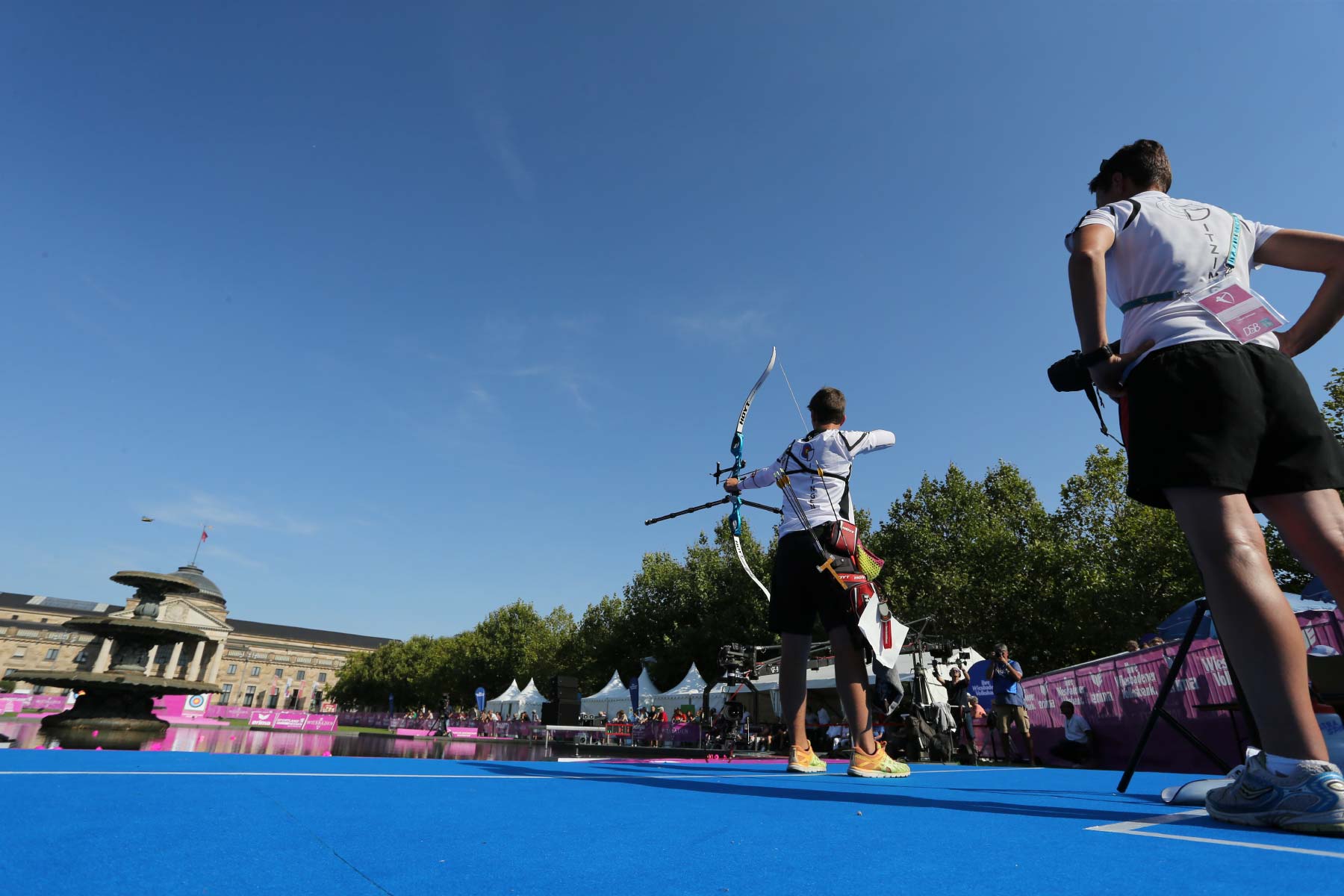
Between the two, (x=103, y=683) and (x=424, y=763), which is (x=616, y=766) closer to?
(x=424, y=763)

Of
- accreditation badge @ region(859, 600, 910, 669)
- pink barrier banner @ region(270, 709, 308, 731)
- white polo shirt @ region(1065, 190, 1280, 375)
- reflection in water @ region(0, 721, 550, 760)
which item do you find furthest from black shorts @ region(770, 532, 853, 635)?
pink barrier banner @ region(270, 709, 308, 731)

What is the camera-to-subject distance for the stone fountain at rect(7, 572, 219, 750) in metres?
16.7

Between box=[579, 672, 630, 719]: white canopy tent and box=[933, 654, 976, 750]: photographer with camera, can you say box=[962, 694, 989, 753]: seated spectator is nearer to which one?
box=[933, 654, 976, 750]: photographer with camera

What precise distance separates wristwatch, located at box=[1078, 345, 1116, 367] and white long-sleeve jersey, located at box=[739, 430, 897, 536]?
2.11 m

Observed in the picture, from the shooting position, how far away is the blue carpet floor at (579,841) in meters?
1.05

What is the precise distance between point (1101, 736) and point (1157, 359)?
37.1 feet

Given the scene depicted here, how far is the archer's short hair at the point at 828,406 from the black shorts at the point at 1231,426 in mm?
2667

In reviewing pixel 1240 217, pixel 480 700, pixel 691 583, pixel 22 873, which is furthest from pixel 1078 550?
pixel 22 873

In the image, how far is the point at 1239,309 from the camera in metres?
2.04

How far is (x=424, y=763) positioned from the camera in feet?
12.5

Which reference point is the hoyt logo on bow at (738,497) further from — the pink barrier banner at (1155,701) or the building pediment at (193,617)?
the building pediment at (193,617)

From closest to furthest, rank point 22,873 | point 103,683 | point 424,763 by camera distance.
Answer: point 22,873 → point 424,763 → point 103,683

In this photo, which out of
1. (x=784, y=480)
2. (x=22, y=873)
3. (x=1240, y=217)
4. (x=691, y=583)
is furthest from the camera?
(x=691, y=583)

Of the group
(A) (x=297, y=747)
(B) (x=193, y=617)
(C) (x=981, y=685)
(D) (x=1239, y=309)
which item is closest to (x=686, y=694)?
(A) (x=297, y=747)
